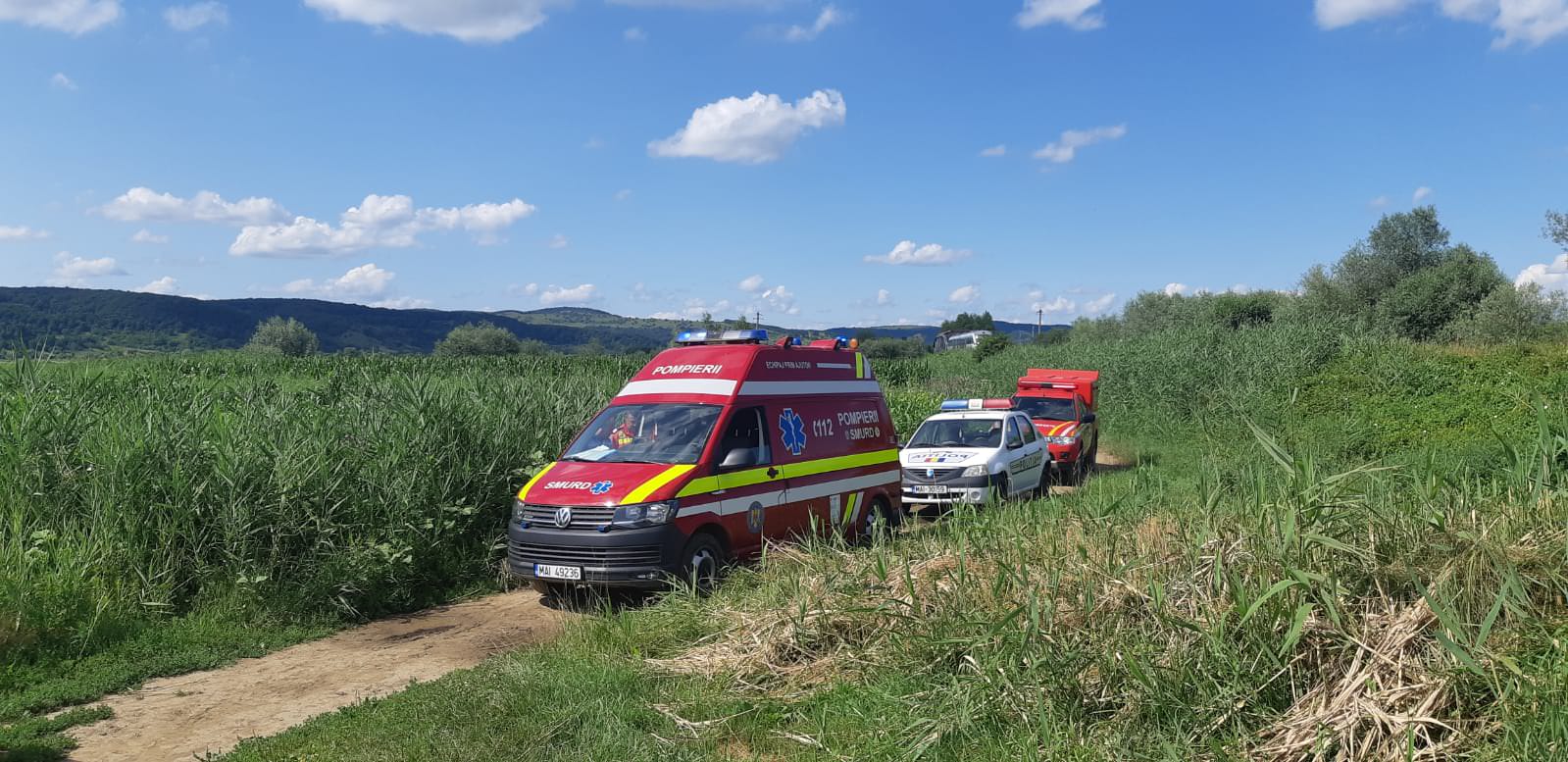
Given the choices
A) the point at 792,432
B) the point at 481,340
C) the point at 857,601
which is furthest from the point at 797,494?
the point at 481,340

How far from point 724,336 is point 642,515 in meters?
3.08

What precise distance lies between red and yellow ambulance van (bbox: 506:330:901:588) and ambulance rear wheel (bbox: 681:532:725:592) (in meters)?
0.01

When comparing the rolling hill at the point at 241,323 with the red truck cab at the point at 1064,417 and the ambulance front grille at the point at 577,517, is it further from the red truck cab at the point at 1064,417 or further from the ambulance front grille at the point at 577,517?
the ambulance front grille at the point at 577,517

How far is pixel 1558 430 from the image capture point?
5.07 meters

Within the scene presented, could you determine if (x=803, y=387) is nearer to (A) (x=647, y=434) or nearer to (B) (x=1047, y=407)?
(A) (x=647, y=434)

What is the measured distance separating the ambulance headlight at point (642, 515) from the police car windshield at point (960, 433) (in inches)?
296

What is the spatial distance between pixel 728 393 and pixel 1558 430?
6486 mm

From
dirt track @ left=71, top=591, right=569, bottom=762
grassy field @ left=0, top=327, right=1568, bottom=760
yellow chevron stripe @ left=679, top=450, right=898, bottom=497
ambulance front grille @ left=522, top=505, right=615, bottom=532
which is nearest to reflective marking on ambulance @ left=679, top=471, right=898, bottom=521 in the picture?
yellow chevron stripe @ left=679, top=450, right=898, bottom=497

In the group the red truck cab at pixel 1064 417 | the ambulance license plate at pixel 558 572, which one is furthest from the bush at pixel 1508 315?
the ambulance license plate at pixel 558 572

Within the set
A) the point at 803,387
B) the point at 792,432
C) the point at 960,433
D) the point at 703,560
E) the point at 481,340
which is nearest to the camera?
the point at 703,560

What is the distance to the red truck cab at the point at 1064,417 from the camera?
1738 cm

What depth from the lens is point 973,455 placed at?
14000 millimetres

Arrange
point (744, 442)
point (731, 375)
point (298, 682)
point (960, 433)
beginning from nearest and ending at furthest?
point (298, 682) < point (744, 442) < point (731, 375) < point (960, 433)

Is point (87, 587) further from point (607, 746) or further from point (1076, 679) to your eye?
point (1076, 679)
